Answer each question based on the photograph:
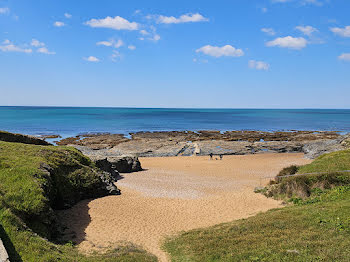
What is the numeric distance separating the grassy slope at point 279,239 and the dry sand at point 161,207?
1.80m

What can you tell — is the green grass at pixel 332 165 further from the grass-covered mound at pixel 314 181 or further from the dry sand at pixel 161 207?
the dry sand at pixel 161 207

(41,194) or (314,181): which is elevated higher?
(41,194)

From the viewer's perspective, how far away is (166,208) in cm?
2144

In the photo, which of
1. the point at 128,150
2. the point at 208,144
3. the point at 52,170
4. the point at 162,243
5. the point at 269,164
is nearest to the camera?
the point at 162,243

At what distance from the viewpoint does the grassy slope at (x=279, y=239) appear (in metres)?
10.2

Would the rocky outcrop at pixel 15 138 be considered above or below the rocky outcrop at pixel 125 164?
above

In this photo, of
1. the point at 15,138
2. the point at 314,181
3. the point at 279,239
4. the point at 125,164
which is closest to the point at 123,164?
the point at 125,164

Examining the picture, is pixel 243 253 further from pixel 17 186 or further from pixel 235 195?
pixel 235 195

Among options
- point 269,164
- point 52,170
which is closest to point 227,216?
point 52,170

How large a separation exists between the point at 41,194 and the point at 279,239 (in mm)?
12271

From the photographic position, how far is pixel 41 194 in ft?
50.4

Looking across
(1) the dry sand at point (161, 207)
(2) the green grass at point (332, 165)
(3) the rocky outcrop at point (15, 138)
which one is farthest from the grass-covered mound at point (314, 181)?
(3) the rocky outcrop at point (15, 138)

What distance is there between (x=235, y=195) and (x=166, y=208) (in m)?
6.99

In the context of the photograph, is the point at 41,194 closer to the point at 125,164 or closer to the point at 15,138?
the point at 15,138
